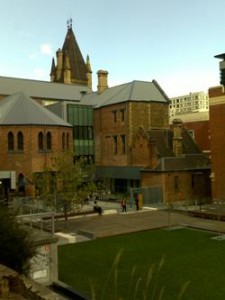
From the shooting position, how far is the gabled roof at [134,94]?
53594 mm

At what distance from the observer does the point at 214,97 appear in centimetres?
4091

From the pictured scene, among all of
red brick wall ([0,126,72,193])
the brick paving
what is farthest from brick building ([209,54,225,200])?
red brick wall ([0,126,72,193])

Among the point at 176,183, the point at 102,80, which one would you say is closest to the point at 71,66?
the point at 102,80

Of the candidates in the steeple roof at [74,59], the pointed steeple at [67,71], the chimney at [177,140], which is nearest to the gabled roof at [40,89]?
the pointed steeple at [67,71]

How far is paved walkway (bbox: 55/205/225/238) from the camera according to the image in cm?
2883

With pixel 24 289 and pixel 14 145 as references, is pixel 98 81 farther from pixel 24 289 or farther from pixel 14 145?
pixel 24 289

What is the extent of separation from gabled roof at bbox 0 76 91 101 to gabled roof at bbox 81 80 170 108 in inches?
309

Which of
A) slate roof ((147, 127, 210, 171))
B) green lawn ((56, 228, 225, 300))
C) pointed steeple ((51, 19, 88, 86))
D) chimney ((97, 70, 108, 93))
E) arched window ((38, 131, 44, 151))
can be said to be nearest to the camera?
green lawn ((56, 228, 225, 300))

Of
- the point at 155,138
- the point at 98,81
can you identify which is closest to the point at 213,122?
the point at 155,138

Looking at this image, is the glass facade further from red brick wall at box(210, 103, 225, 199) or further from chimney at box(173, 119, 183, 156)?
red brick wall at box(210, 103, 225, 199)

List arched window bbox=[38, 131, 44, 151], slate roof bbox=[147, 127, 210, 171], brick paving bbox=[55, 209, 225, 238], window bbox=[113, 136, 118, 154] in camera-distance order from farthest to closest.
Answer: window bbox=[113, 136, 118, 154] < arched window bbox=[38, 131, 44, 151] < slate roof bbox=[147, 127, 210, 171] < brick paving bbox=[55, 209, 225, 238]

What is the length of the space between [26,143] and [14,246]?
3253 cm

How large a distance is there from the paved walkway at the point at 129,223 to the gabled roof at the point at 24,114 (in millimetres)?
15088

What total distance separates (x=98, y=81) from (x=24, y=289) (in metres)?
60.4
